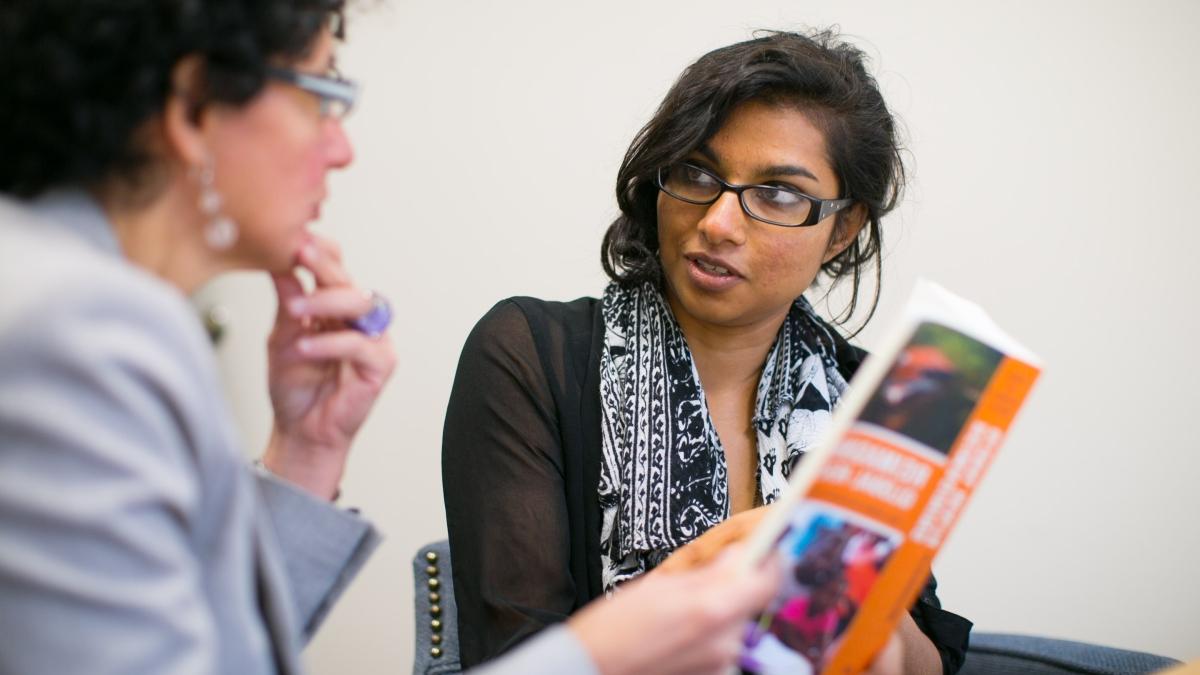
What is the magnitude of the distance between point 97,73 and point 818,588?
675mm

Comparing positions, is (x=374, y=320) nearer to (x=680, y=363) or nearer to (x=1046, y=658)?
(x=680, y=363)

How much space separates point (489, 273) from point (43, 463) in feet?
5.78

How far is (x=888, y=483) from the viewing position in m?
0.92

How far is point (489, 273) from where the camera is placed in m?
2.38

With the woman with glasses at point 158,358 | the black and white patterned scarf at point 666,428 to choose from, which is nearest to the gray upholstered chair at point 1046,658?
the black and white patterned scarf at point 666,428

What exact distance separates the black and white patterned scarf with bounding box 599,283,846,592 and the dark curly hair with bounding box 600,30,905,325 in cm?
10

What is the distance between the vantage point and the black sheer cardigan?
138cm

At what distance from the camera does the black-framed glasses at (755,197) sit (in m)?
1.57

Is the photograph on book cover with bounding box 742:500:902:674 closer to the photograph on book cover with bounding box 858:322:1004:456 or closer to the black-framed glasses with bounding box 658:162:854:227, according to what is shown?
the photograph on book cover with bounding box 858:322:1004:456

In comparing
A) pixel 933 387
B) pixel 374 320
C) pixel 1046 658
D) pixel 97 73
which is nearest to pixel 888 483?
pixel 933 387

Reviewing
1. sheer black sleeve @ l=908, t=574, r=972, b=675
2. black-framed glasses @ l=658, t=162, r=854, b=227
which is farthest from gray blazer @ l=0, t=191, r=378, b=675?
sheer black sleeve @ l=908, t=574, r=972, b=675

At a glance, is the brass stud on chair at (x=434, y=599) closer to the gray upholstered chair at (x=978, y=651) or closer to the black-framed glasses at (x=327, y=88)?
the gray upholstered chair at (x=978, y=651)

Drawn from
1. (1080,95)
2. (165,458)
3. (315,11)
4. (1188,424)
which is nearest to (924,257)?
(1080,95)

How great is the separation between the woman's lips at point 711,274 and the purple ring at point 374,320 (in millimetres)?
583
